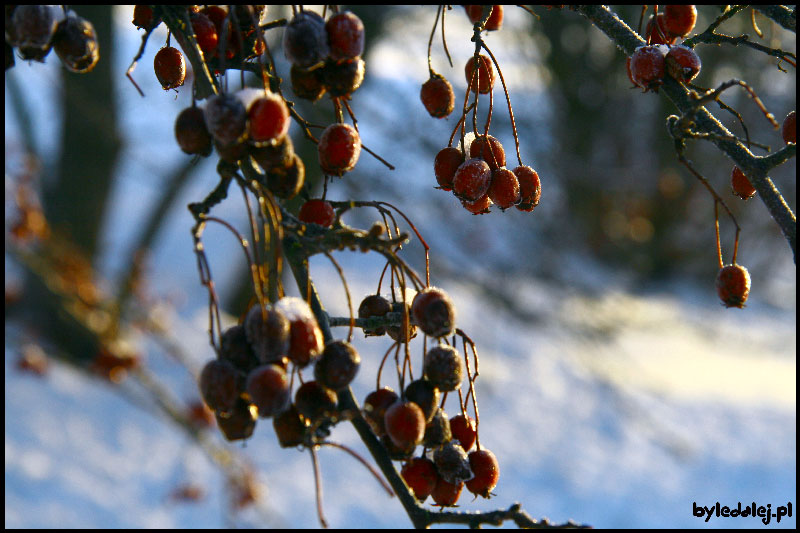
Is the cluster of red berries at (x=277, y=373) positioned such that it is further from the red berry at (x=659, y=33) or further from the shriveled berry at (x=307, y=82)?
the red berry at (x=659, y=33)

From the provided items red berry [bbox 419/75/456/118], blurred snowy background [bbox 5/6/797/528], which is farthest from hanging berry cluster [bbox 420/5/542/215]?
blurred snowy background [bbox 5/6/797/528]

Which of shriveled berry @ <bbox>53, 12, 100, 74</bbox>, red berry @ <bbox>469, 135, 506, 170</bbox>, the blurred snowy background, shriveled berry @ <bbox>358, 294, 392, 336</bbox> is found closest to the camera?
shriveled berry @ <bbox>53, 12, 100, 74</bbox>

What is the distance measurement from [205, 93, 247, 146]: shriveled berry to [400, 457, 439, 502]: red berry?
0.35m

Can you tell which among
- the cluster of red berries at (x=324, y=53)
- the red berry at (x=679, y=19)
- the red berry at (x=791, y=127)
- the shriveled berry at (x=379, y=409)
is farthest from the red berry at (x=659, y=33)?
the shriveled berry at (x=379, y=409)

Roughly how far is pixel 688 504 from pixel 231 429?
4.48 m

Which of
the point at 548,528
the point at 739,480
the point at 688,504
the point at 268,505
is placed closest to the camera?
the point at 548,528

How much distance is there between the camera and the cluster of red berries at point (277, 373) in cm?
55

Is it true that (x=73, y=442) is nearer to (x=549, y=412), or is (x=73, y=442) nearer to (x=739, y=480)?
(x=549, y=412)

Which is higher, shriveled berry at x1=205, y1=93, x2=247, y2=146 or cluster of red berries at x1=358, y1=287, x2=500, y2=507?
shriveled berry at x1=205, y1=93, x2=247, y2=146

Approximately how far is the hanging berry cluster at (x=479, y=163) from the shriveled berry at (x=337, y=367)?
29 cm

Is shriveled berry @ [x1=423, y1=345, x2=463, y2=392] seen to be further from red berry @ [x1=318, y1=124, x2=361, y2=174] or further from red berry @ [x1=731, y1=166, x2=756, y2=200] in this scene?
red berry @ [x1=731, y1=166, x2=756, y2=200]

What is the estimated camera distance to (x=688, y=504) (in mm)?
4398

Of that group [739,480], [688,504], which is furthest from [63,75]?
[739,480]

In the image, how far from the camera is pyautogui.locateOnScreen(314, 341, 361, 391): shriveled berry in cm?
57
